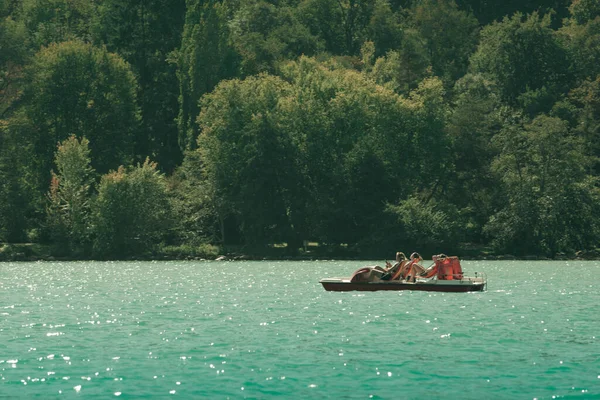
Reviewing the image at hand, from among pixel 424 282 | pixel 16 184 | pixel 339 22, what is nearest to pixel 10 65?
pixel 16 184

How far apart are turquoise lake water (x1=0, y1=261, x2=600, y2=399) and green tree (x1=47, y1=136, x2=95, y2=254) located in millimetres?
37125

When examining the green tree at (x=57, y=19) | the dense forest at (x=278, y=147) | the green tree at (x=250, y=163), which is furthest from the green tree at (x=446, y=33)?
the green tree at (x=57, y=19)

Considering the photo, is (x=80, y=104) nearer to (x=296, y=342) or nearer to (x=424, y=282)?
(x=424, y=282)

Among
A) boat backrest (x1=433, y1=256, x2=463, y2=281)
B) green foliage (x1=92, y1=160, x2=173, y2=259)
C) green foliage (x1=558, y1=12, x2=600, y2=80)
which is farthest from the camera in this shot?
green foliage (x1=558, y1=12, x2=600, y2=80)

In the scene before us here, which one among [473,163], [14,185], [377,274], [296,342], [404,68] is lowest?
[296,342]

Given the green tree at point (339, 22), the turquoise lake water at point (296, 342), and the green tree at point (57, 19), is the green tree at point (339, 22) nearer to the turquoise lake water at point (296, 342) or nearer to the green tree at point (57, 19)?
the green tree at point (57, 19)

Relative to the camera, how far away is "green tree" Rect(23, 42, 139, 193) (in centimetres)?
10194

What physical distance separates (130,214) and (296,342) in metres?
62.8

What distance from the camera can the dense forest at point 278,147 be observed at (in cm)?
9112

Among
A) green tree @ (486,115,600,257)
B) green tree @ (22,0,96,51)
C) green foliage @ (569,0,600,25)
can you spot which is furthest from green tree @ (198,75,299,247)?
green foliage @ (569,0,600,25)

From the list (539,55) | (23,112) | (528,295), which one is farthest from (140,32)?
(528,295)

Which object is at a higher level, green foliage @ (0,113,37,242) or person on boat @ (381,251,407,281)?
green foliage @ (0,113,37,242)

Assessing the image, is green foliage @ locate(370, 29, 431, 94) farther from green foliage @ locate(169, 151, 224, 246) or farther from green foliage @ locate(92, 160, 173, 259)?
green foliage @ locate(92, 160, 173, 259)

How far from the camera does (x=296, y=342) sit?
97.3 ft
